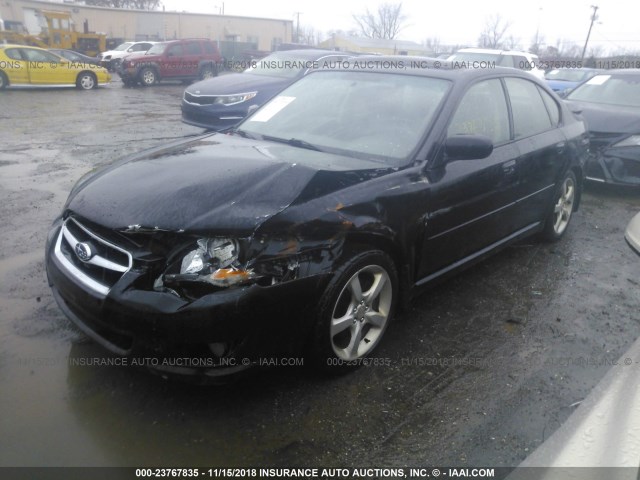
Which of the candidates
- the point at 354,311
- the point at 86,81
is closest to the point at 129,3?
the point at 86,81

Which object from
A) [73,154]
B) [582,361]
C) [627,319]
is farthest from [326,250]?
[73,154]

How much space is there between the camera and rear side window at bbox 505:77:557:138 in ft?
13.3

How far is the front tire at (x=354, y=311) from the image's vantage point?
2576mm

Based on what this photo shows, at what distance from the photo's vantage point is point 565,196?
504 centimetres

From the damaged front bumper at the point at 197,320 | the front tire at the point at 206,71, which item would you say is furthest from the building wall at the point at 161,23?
the damaged front bumper at the point at 197,320

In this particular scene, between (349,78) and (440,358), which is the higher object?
(349,78)

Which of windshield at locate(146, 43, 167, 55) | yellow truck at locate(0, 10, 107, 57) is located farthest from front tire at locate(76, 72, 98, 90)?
yellow truck at locate(0, 10, 107, 57)

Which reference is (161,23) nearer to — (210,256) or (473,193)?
(473,193)

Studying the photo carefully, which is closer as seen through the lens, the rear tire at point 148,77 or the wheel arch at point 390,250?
the wheel arch at point 390,250

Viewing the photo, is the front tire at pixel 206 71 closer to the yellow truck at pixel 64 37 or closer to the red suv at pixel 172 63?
the red suv at pixel 172 63

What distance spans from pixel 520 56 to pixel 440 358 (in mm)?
13978

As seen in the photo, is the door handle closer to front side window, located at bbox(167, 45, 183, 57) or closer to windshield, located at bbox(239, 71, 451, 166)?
windshield, located at bbox(239, 71, 451, 166)

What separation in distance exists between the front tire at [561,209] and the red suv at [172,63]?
19.1 m

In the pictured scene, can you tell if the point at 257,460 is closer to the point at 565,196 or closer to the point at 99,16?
the point at 565,196
